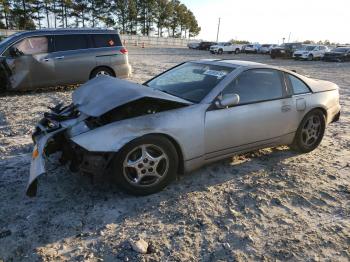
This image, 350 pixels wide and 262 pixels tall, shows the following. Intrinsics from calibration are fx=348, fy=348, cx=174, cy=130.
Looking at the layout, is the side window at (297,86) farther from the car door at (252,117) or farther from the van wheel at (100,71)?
the van wheel at (100,71)

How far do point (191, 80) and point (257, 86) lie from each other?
0.90 meters

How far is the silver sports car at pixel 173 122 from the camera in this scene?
3.62 m

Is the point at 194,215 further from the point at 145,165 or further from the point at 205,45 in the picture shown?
the point at 205,45

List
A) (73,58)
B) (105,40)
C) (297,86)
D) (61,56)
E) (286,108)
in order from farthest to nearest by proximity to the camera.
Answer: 1. (105,40)
2. (73,58)
3. (61,56)
4. (297,86)
5. (286,108)

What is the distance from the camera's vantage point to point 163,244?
3.11m

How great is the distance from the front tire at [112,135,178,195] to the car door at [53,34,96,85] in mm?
6741

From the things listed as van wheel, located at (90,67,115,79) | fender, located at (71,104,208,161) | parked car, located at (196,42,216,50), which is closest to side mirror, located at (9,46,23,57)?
van wheel, located at (90,67,115,79)

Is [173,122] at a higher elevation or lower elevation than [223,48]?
higher

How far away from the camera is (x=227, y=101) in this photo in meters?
4.16

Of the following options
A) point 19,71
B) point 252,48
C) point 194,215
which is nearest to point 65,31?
point 19,71

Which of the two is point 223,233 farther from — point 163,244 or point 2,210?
point 2,210

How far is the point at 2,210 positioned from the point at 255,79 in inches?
135

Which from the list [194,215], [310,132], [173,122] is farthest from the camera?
[310,132]

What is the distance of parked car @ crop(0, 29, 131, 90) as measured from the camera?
29.7ft
